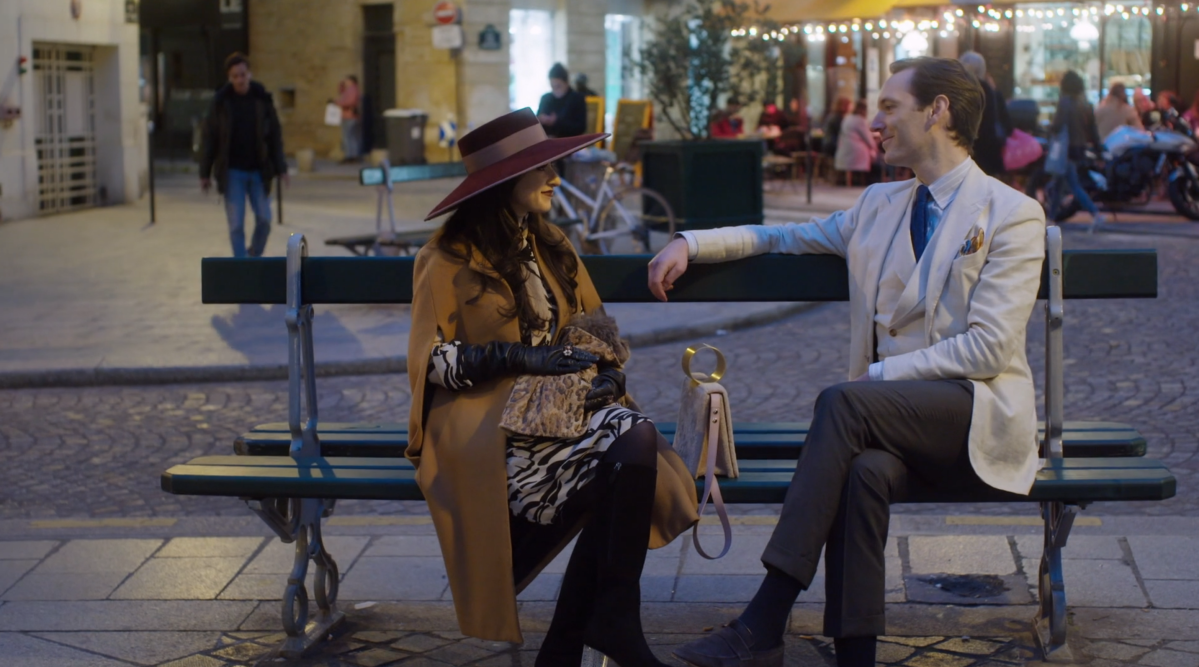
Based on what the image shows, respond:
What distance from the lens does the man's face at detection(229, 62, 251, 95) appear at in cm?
1177

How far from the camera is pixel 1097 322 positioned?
946cm

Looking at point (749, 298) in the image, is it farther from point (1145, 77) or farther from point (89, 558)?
point (1145, 77)

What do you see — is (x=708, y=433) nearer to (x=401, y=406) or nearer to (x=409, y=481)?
(x=409, y=481)

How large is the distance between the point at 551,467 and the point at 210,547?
172 cm

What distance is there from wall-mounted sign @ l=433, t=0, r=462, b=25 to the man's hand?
75.3ft

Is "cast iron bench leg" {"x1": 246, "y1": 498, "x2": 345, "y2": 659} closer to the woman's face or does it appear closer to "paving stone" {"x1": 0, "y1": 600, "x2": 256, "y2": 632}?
"paving stone" {"x1": 0, "y1": 600, "x2": 256, "y2": 632}

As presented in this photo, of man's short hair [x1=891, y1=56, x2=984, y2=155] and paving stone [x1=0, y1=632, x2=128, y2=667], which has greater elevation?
man's short hair [x1=891, y1=56, x2=984, y2=155]

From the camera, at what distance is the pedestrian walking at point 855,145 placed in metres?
20.0

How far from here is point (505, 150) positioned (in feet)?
12.6

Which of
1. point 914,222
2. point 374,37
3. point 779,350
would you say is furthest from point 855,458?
point 374,37

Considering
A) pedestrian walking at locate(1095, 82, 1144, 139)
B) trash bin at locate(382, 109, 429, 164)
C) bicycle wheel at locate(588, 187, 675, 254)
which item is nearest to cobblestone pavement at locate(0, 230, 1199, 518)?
bicycle wheel at locate(588, 187, 675, 254)

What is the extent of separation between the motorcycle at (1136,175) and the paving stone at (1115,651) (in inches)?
479

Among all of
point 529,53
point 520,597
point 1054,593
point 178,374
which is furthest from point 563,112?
point 529,53

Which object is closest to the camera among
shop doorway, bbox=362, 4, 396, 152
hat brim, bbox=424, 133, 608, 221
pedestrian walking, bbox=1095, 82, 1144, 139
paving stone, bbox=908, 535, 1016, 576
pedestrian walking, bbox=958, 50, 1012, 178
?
hat brim, bbox=424, 133, 608, 221
